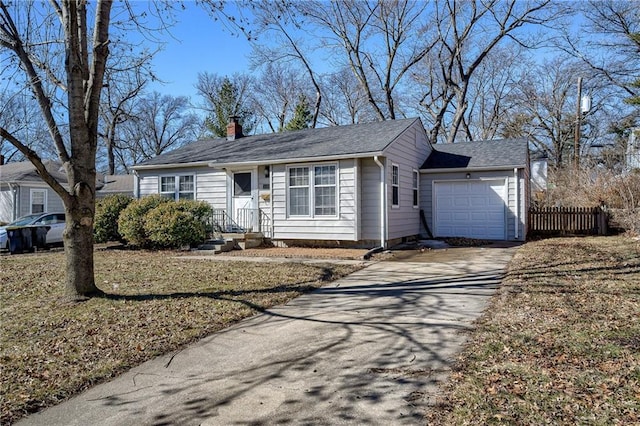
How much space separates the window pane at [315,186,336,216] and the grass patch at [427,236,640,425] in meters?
6.73

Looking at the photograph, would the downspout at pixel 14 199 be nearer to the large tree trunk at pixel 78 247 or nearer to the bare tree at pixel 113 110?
the bare tree at pixel 113 110

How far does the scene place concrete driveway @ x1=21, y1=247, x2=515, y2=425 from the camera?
10.1 ft

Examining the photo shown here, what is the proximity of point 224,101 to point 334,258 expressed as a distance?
26.9 meters

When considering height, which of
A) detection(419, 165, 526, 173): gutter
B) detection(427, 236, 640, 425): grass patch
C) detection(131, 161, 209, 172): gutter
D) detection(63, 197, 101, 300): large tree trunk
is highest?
detection(131, 161, 209, 172): gutter

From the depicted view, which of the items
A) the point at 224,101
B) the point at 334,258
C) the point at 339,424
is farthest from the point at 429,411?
the point at 224,101

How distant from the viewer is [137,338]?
4.78 meters

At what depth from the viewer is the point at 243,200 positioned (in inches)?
584

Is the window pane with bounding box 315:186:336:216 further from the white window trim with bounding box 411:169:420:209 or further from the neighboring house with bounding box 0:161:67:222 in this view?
the neighboring house with bounding box 0:161:67:222

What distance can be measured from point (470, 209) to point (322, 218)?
6.05m

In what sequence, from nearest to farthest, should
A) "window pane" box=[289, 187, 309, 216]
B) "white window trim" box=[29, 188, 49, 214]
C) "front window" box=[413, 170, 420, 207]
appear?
1. "window pane" box=[289, 187, 309, 216]
2. "front window" box=[413, 170, 420, 207]
3. "white window trim" box=[29, 188, 49, 214]

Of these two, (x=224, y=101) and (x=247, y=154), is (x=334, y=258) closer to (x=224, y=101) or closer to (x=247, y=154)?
(x=247, y=154)

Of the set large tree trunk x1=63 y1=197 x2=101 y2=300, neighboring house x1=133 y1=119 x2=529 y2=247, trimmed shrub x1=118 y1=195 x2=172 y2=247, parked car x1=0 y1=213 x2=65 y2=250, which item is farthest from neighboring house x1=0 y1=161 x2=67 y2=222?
large tree trunk x1=63 y1=197 x2=101 y2=300

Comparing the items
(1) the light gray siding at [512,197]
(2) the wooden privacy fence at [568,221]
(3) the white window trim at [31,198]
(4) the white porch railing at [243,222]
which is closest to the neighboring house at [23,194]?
(3) the white window trim at [31,198]

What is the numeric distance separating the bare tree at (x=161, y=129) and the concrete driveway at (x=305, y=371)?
143 feet
